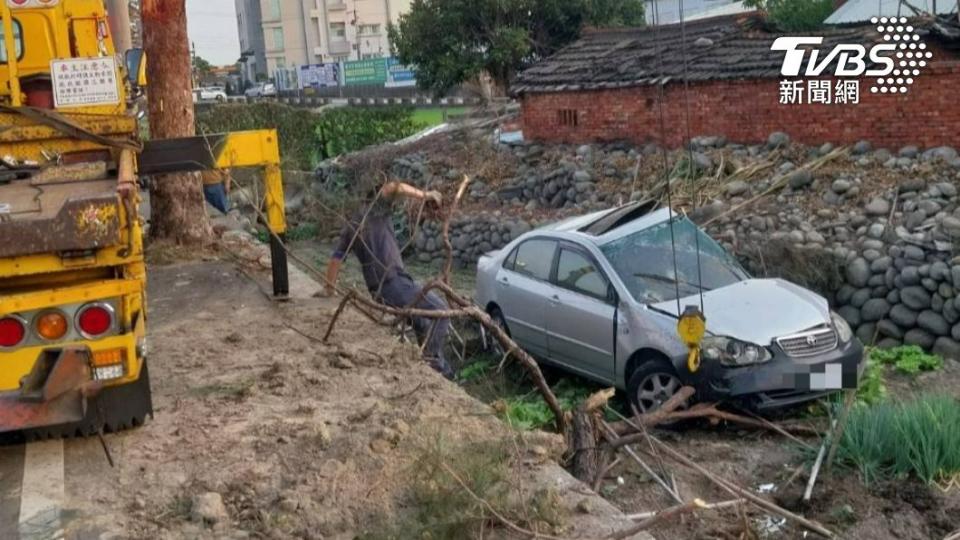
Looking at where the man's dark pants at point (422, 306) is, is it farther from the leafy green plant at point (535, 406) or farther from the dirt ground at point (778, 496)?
the dirt ground at point (778, 496)

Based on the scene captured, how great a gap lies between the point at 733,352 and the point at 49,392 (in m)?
5.10

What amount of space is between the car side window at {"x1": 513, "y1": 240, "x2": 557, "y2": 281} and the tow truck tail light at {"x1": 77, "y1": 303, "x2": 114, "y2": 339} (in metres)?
5.42

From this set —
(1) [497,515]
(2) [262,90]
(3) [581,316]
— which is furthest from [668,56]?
(2) [262,90]

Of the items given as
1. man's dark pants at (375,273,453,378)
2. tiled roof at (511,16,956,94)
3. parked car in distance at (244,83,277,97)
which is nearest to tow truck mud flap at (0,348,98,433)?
man's dark pants at (375,273,453,378)

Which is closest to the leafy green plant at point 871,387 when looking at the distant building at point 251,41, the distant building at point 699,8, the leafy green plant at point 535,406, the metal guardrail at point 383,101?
the leafy green plant at point 535,406

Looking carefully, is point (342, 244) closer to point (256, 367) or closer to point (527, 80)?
point (256, 367)

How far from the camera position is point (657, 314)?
30.3ft

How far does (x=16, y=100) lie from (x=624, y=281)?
5.01m

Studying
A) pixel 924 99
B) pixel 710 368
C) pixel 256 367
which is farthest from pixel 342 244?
pixel 924 99

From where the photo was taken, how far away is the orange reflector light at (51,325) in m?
5.75

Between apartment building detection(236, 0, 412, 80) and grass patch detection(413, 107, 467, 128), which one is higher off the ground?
apartment building detection(236, 0, 412, 80)

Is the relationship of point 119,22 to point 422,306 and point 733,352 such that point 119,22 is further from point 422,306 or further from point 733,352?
point 733,352

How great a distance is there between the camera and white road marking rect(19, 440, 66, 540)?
536cm

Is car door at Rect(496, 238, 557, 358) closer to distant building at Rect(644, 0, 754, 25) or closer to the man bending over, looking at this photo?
the man bending over
